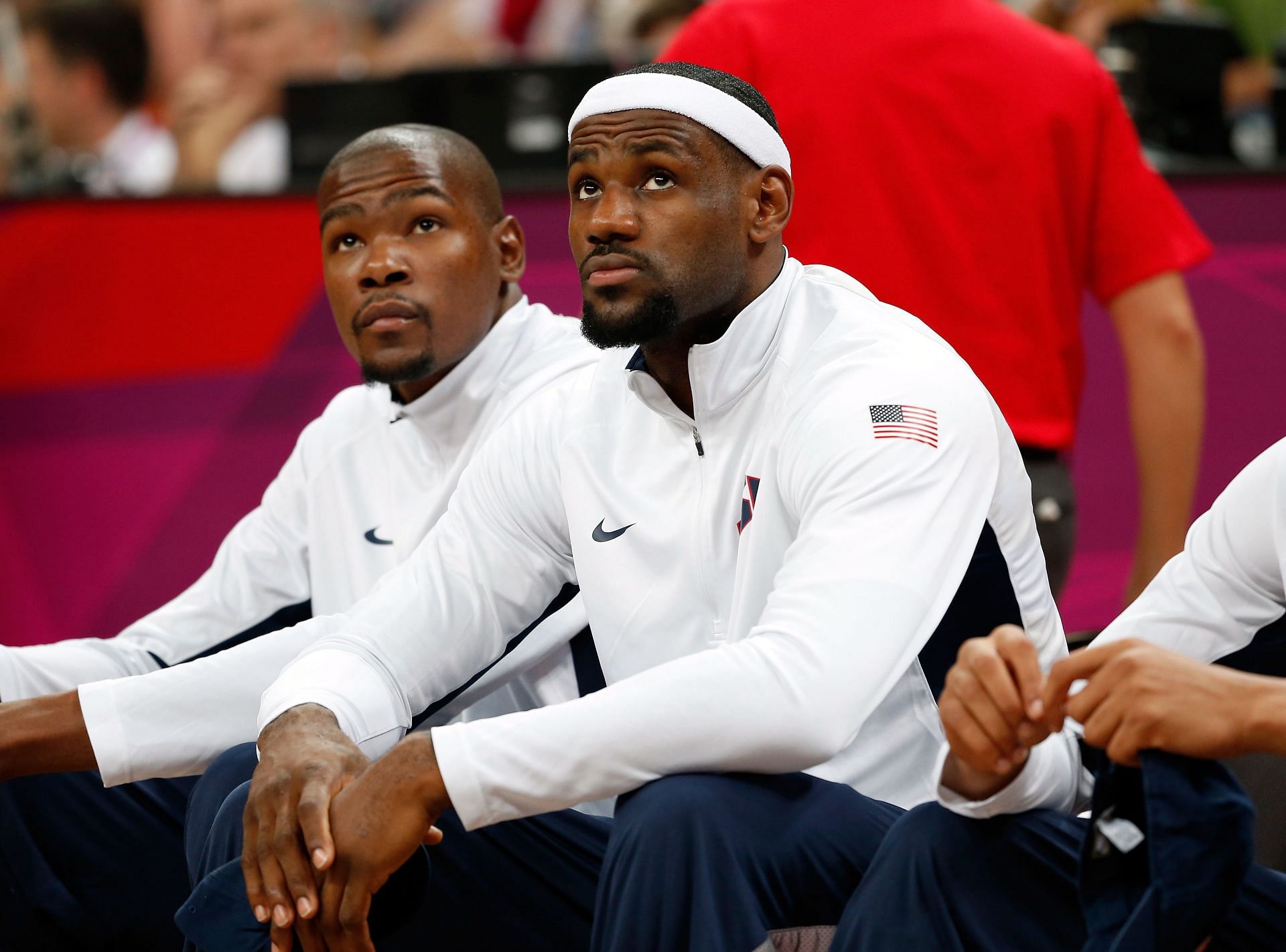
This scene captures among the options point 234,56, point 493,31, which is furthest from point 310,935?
point 493,31

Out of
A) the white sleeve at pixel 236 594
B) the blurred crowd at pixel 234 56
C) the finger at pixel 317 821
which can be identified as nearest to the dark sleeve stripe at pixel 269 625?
the white sleeve at pixel 236 594

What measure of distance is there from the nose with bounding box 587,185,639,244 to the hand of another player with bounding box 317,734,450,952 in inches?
29.9

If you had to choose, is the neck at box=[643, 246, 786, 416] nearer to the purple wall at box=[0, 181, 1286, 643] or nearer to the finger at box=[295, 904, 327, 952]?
the finger at box=[295, 904, 327, 952]

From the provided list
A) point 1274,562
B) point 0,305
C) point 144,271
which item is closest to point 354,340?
point 1274,562

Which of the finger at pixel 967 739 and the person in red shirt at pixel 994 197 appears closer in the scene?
the finger at pixel 967 739

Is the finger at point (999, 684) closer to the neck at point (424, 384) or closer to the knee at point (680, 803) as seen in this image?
the knee at point (680, 803)

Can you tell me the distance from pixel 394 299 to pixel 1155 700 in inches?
64.1

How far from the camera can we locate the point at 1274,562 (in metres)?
2.08

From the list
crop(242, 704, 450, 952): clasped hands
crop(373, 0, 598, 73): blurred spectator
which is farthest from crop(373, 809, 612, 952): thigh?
crop(373, 0, 598, 73): blurred spectator

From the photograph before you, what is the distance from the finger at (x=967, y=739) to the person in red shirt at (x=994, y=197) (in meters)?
1.53

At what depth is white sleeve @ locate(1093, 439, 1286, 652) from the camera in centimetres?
208

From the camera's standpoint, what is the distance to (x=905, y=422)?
2.21 meters

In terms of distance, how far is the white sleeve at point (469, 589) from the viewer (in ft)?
8.21

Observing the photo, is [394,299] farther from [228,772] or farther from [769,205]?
[228,772]
